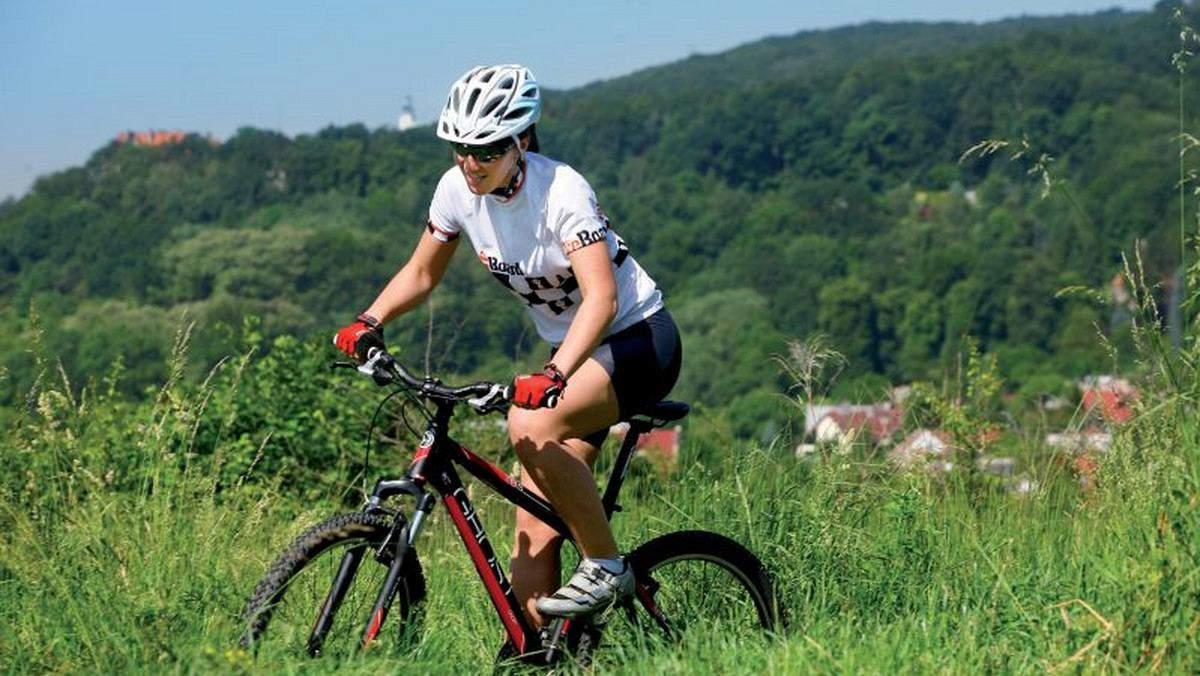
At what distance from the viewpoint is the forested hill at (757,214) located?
99.6 m

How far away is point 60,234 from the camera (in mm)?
123188

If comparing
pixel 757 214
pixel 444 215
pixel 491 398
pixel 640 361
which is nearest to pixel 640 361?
pixel 640 361

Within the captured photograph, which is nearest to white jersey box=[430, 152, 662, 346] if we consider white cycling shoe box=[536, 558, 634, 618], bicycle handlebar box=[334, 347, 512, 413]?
bicycle handlebar box=[334, 347, 512, 413]

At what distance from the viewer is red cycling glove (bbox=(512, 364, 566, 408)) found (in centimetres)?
405

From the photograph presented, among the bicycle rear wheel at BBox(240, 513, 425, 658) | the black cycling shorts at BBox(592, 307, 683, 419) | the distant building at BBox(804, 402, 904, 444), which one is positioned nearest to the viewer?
the bicycle rear wheel at BBox(240, 513, 425, 658)

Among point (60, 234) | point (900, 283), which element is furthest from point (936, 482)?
point (60, 234)

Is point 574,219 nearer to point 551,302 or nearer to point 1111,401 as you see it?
point 551,302

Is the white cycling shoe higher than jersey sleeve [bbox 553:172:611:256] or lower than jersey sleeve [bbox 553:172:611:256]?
lower

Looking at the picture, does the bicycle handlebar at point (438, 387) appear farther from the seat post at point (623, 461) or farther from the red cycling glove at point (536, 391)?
the seat post at point (623, 461)

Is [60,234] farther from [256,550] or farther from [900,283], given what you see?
[256,550]

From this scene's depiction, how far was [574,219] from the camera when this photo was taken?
438cm

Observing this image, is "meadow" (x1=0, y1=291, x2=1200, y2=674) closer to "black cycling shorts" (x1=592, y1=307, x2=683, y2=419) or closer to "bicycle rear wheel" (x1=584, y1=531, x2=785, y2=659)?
"bicycle rear wheel" (x1=584, y1=531, x2=785, y2=659)

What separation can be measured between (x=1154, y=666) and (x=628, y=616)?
4.72ft

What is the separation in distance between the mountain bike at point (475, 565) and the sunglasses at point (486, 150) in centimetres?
55
